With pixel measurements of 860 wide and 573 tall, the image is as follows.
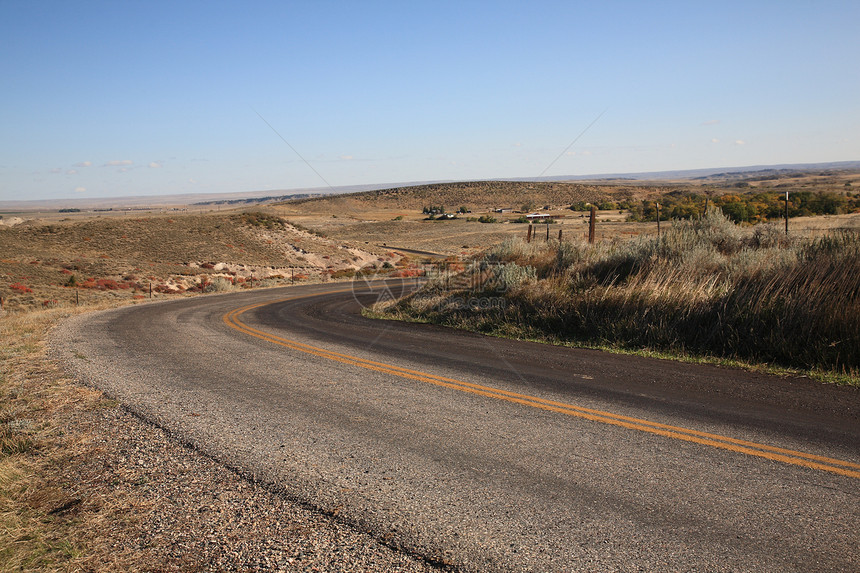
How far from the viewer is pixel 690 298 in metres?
9.92

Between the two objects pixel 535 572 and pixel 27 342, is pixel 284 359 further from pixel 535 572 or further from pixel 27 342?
pixel 535 572

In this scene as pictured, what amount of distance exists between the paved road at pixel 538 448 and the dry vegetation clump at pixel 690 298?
1.20 metres

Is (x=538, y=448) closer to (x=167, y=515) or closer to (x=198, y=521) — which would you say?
(x=198, y=521)

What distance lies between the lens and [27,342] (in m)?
11.6

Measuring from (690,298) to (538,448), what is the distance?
19.7 ft

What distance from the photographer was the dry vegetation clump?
8352mm

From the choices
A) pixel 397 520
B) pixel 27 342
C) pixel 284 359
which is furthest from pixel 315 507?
pixel 27 342

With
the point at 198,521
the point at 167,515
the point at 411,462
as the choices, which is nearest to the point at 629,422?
the point at 411,462

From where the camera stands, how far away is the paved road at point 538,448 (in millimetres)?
3670

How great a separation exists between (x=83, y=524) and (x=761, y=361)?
8.54 metres

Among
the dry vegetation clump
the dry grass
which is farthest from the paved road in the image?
the dry grass

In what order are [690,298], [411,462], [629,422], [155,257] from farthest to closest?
[155,257] < [690,298] < [629,422] < [411,462]

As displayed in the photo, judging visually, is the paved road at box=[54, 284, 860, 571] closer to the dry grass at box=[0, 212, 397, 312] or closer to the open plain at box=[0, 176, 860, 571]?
the open plain at box=[0, 176, 860, 571]

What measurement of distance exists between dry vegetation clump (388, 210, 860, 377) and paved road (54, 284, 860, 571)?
120cm
